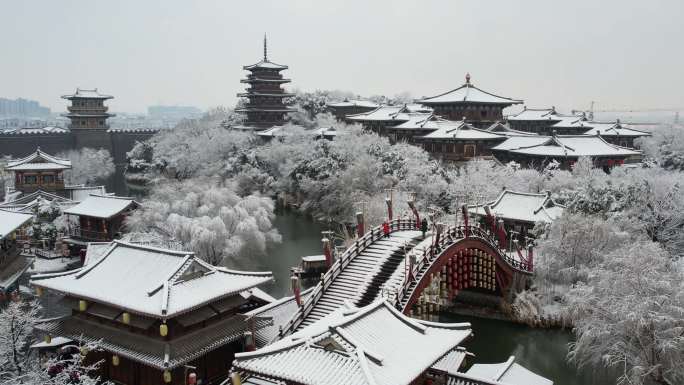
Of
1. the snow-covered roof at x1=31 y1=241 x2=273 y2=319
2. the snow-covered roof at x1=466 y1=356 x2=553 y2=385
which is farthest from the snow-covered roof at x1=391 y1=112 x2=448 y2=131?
the snow-covered roof at x1=466 y1=356 x2=553 y2=385

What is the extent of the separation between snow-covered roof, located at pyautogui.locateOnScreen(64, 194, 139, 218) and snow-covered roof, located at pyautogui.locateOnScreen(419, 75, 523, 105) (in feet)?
101

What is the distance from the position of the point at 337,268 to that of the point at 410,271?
2800 millimetres

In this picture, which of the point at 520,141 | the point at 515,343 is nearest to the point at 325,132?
the point at 520,141

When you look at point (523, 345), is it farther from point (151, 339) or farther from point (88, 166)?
point (88, 166)

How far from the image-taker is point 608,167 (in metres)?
45.6

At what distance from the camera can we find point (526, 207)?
33.9m

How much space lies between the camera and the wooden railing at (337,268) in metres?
18.6

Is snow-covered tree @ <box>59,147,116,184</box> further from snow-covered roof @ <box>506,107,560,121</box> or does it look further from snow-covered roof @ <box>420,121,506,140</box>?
snow-covered roof @ <box>506,107,560,121</box>

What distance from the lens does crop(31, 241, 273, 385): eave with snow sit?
1664 centimetres

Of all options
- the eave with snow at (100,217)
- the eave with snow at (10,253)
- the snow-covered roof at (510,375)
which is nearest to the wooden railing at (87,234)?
the eave with snow at (100,217)

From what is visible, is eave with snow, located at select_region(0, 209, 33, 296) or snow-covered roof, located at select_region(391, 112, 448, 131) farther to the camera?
snow-covered roof, located at select_region(391, 112, 448, 131)

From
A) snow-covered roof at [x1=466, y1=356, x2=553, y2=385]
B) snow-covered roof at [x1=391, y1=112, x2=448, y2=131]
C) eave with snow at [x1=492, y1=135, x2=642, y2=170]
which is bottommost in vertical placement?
snow-covered roof at [x1=466, y1=356, x2=553, y2=385]

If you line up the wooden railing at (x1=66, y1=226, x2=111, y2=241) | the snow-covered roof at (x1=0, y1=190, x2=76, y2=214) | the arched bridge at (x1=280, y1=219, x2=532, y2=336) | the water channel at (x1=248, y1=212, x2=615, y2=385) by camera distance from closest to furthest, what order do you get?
the arched bridge at (x1=280, y1=219, x2=532, y2=336), the water channel at (x1=248, y1=212, x2=615, y2=385), the wooden railing at (x1=66, y1=226, x2=111, y2=241), the snow-covered roof at (x1=0, y1=190, x2=76, y2=214)

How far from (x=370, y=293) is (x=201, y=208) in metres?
17.6
